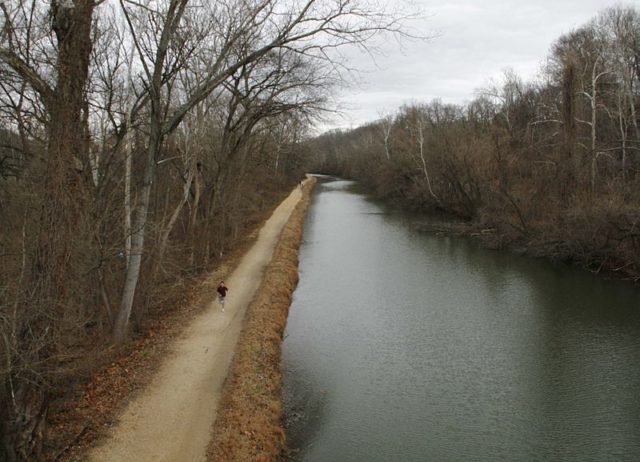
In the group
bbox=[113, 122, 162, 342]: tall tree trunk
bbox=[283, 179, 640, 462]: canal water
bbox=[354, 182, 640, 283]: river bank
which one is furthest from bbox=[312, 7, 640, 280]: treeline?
bbox=[113, 122, 162, 342]: tall tree trunk

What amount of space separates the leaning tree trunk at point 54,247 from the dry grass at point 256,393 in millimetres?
2549

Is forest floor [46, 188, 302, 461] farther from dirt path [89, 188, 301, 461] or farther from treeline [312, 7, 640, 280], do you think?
treeline [312, 7, 640, 280]

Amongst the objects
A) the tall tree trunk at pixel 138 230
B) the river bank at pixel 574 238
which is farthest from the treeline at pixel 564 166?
the tall tree trunk at pixel 138 230

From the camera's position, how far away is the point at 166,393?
8984 mm

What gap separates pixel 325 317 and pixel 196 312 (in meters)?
4.18

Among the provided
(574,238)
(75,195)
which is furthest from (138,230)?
(574,238)

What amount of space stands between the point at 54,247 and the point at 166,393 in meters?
3.67

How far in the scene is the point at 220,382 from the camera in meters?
9.62

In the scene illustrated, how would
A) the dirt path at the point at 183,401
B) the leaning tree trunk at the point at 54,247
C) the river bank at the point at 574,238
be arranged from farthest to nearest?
the river bank at the point at 574,238
the dirt path at the point at 183,401
the leaning tree trunk at the point at 54,247

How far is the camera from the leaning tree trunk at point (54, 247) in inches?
232

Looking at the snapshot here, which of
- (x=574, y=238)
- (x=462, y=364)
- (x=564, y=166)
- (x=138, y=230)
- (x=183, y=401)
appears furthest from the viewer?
(x=564, y=166)

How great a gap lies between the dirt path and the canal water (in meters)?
1.66

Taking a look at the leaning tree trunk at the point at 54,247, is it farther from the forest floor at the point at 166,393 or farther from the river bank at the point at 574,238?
the river bank at the point at 574,238

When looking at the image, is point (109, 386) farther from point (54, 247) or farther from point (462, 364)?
point (462, 364)
